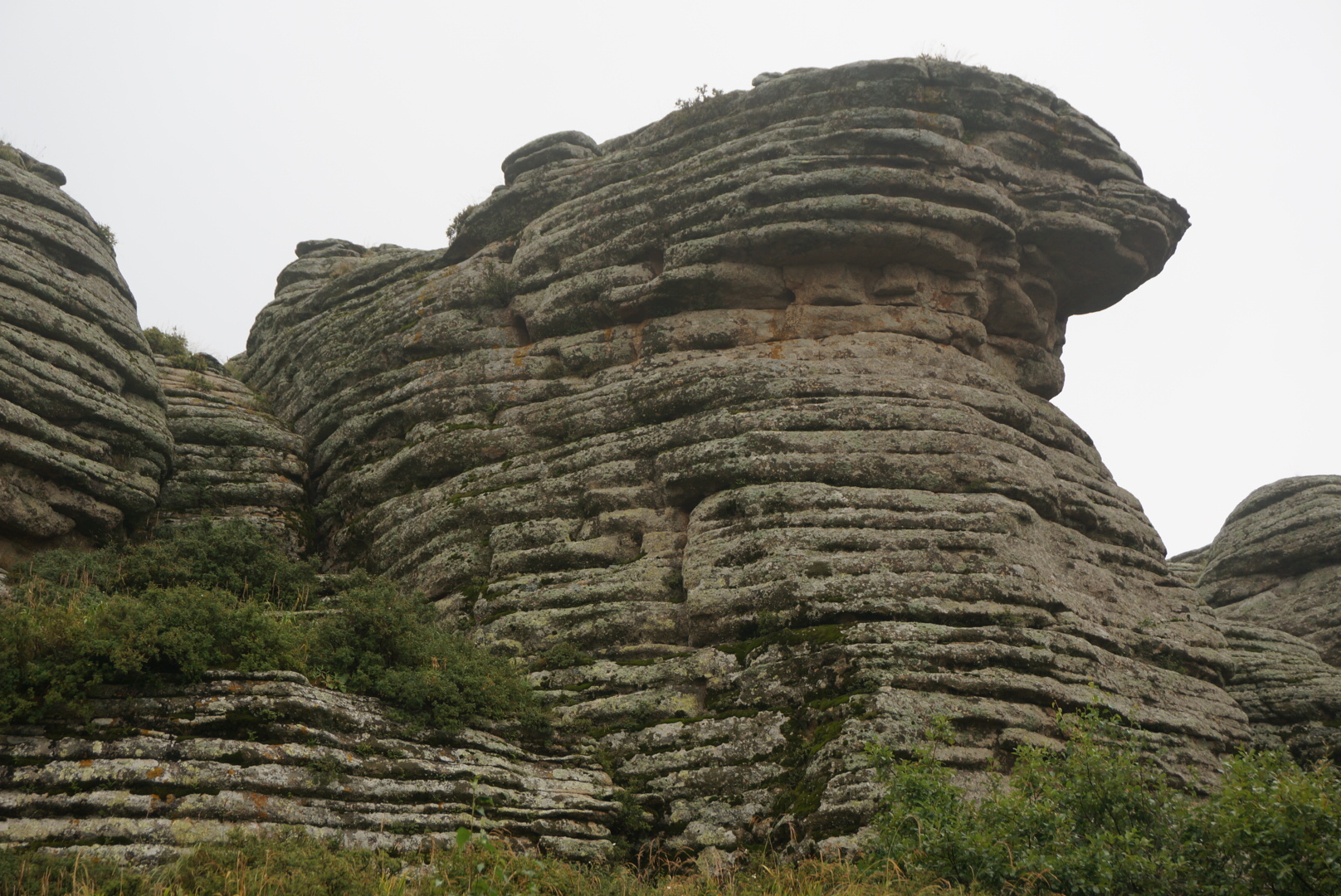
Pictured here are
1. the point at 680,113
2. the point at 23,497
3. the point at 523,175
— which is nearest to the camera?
the point at 23,497

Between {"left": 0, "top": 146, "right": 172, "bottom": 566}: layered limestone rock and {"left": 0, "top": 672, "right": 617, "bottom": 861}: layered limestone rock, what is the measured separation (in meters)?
10.1

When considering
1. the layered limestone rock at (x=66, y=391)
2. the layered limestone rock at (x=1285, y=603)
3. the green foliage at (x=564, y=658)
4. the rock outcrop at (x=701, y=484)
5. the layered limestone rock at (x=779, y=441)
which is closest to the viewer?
the rock outcrop at (x=701, y=484)

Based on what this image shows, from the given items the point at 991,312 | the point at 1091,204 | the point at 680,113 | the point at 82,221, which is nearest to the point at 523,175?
the point at 680,113

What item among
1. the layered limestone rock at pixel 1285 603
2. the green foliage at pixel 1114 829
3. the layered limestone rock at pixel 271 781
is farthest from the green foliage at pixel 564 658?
the layered limestone rock at pixel 1285 603

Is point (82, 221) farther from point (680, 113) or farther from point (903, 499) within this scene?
point (903, 499)

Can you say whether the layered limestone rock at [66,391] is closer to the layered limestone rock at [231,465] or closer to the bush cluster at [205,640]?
the layered limestone rock at [231,465]

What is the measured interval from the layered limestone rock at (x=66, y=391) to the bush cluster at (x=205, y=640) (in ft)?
4.14

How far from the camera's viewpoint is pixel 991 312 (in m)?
24.3

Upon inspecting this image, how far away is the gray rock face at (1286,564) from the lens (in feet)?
86.2

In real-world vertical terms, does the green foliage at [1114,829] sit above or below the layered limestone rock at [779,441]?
below

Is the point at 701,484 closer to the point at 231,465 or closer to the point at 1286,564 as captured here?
the point at 231,465

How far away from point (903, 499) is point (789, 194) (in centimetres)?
898

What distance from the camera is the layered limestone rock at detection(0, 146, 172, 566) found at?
18891 mm

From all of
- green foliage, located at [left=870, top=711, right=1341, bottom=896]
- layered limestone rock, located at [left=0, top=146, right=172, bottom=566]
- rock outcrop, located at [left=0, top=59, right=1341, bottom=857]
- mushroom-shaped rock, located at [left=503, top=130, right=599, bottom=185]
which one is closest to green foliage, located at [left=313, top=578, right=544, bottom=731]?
rock outcrop, located at [left=0, top=59, right=1341, bottom=857]
